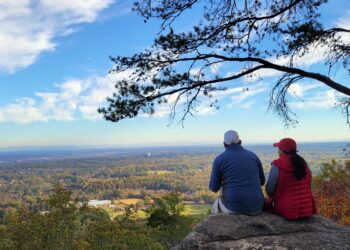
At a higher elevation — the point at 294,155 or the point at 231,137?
the point at 231,137

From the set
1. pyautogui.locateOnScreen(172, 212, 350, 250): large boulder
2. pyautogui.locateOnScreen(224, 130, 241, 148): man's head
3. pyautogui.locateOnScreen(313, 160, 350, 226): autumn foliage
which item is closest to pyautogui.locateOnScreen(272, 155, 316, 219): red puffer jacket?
pyautogui.locateOnScreen(172, 212, 350, 250): large boulder

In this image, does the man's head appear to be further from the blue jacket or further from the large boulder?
the large boulder

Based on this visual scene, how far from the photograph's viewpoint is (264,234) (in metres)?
5.00

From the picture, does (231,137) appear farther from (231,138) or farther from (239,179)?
(239,179)

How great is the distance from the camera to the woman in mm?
5184

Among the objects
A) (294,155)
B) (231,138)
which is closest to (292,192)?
(294,155)

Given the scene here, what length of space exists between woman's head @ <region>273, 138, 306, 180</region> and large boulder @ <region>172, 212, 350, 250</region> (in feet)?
2.21

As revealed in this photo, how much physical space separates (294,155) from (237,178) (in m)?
0.79

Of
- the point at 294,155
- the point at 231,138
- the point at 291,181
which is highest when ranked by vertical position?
the point at 231,138

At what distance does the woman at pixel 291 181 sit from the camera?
5.18 m

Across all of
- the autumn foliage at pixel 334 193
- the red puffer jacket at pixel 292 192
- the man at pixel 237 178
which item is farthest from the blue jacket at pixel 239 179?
the autumn foliage at pixel 334 193

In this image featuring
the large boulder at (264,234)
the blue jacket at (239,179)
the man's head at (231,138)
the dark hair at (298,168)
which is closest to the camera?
the large boulder at (264,234)

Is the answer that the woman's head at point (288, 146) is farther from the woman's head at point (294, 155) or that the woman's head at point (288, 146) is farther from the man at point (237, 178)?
the man at point (237, 178)

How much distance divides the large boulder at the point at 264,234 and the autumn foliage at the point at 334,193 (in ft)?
50.4
